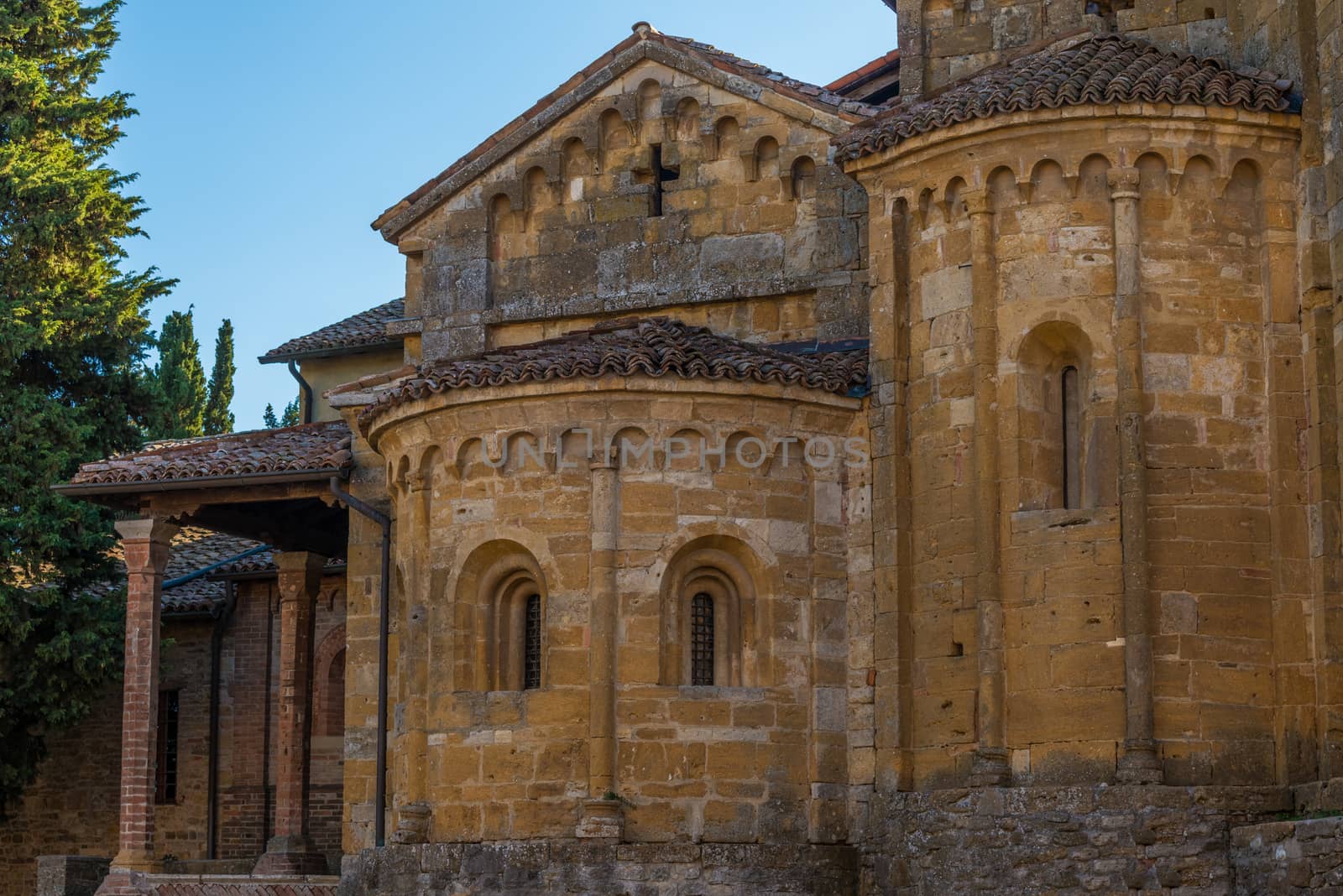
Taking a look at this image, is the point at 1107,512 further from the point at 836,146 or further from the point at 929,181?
the point at 836,146

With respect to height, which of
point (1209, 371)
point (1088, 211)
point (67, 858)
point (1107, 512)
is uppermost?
point (1088, 211)

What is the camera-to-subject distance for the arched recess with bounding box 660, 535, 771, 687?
2017 cm

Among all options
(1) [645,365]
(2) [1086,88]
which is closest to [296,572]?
(1) [645,365]

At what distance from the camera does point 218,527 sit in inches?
1022

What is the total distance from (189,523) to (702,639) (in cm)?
757

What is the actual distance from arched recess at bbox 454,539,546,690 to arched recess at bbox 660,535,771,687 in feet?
4.17

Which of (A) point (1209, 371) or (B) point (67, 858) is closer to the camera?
(A) point (1209, 371)

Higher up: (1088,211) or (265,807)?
(1088,211)

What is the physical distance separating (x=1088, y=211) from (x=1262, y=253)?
1.49 meters

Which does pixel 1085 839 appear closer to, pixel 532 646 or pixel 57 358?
pixel 532 646

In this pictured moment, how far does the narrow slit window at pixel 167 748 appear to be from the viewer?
3136cm

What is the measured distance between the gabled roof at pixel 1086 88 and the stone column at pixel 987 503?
0.85 metres

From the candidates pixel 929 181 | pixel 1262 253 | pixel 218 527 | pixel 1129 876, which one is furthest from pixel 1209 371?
pixel 218 527

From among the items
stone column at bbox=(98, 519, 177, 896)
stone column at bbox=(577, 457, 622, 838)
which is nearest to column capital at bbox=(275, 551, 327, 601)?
stone column at bbox=(98, 519, 177, 896)
